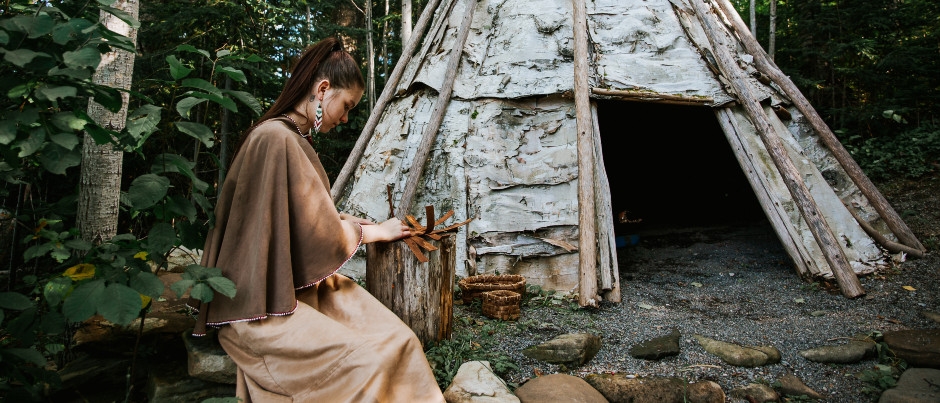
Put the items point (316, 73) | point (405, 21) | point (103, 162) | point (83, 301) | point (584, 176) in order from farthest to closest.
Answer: point (405, 21), point (584, 176), point (103, 162), point (316, 73), point (83, 301)

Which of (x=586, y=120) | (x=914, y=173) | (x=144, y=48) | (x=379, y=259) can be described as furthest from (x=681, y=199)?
(x=144, y=48)

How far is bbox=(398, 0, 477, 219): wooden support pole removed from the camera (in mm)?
4324

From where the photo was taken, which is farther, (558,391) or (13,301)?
(558,391)

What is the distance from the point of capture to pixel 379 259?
2549mm

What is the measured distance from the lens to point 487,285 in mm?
3713

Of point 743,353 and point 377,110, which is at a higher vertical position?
point 377,110

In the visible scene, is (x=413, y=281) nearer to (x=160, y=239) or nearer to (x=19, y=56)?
(x=160, y=239)

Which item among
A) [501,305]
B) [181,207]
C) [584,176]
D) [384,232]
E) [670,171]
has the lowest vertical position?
[501,305]

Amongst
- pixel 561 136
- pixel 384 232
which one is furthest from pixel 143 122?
pixel 561 136

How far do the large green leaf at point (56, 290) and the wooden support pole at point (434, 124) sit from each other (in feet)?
8.93

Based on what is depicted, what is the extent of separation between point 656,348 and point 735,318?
108 centimetres

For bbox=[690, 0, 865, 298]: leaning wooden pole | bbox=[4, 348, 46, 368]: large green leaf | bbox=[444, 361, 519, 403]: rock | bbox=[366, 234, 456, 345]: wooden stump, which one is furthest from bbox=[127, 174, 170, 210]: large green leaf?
bbox=[690, 0, 865, 298]: leaning wooden pole

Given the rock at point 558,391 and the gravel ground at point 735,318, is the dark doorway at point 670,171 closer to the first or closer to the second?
the gravel ground at point 735,318

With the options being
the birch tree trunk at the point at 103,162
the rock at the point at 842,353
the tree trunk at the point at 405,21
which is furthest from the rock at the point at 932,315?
the tree trunk at the point at 405,21
